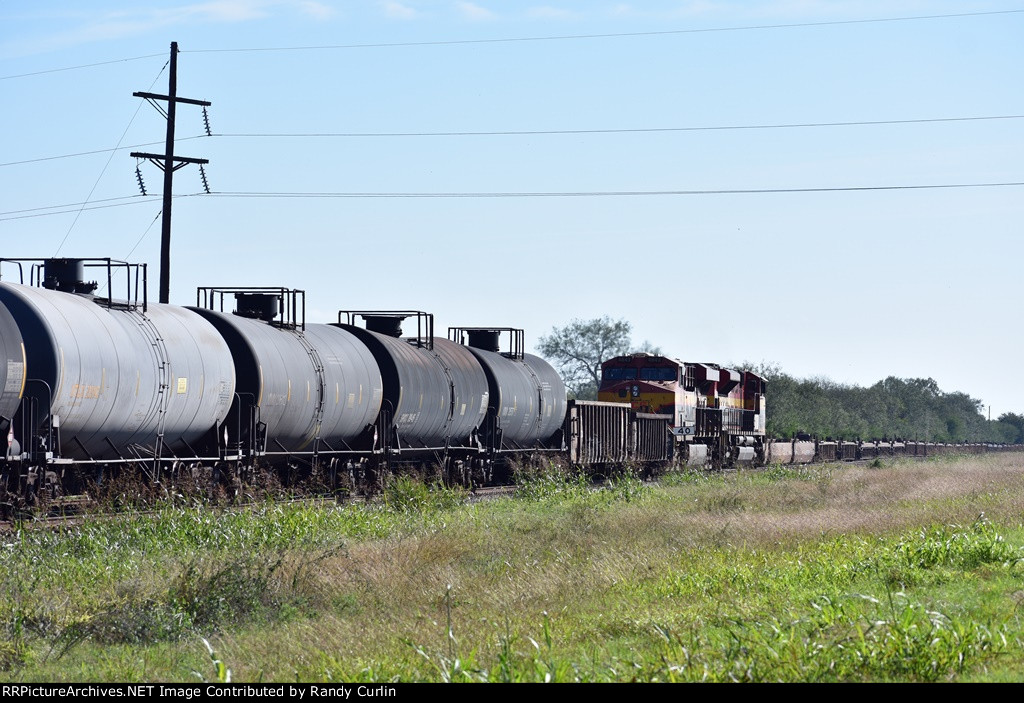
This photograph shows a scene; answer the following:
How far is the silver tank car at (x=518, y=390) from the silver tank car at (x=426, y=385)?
0.73 m

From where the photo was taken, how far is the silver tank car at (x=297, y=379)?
64.3ft

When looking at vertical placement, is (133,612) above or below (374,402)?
below

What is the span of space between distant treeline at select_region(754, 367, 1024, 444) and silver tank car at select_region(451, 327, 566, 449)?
36562mm

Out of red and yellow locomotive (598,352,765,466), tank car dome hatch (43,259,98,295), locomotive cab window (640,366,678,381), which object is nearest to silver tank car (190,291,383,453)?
tank car dome hatch (43,259,98,295)

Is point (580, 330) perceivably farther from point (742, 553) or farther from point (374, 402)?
point (742, 553)

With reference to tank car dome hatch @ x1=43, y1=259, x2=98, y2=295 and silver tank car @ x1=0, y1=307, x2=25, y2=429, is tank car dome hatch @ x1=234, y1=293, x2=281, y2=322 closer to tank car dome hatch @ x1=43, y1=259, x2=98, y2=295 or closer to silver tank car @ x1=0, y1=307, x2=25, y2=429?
tank car dome hatch @ x1=43, y1=259, x2=98, y2=295

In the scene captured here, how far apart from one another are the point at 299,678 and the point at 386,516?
9.49 m

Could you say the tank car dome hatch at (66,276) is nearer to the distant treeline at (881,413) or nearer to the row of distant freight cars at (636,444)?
the row of distant freight cars at (636,444)

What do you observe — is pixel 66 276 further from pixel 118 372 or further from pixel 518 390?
pixel 518 390

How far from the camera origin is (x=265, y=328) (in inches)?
821

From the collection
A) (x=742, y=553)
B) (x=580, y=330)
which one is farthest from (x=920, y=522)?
(x=580, y=330)

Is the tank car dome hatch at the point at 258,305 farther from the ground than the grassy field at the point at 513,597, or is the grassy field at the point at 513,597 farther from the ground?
the tank car dome hatch at the point at 258,305

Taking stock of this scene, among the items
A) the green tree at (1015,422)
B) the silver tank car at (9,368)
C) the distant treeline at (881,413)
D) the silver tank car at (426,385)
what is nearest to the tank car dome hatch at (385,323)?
the silver tank car at (426,385)

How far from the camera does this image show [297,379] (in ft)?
67.1
